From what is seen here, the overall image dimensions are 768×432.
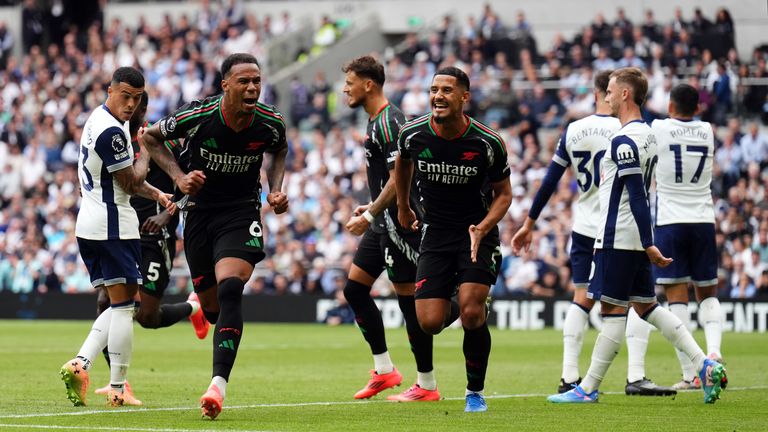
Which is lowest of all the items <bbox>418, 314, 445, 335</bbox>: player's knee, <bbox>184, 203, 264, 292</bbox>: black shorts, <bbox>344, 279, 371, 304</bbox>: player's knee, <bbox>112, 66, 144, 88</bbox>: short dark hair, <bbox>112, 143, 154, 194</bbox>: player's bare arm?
<bbox>418, 314, 445, 335</bbox>: player's knee

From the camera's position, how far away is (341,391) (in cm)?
1188

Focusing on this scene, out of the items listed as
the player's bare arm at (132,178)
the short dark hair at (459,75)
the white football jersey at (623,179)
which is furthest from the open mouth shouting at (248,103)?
the white football jersey at (623,179)

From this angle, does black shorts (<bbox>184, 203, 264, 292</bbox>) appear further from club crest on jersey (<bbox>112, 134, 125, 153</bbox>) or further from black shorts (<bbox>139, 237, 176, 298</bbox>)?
black shorts (<bbox>139, 237, 176, 298</bbox>)

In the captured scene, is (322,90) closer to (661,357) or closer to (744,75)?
(744,75)

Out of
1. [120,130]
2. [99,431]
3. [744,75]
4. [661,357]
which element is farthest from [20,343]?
[744,75]

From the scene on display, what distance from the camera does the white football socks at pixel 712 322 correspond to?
1258 cm

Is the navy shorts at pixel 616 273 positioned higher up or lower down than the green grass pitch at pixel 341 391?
higher up

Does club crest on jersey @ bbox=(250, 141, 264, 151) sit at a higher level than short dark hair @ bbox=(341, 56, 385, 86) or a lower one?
lower

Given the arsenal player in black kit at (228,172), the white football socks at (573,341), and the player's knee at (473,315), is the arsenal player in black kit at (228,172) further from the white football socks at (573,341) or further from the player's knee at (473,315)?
the white football socks at (573,341)

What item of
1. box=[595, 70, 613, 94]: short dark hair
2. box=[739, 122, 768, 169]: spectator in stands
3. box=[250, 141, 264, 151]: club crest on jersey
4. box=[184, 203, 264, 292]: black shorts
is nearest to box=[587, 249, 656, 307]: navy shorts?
box=[595, 70, 613, 94]: short dark hair

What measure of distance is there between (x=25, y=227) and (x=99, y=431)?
23.5 m

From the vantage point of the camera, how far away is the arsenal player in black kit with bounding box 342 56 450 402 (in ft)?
36.3

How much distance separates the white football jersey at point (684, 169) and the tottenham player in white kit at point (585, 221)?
3.04 ft

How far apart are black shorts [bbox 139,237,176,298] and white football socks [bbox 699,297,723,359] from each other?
191 inches
